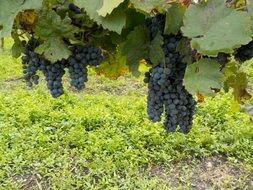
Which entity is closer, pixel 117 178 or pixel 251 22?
pixel 251 22

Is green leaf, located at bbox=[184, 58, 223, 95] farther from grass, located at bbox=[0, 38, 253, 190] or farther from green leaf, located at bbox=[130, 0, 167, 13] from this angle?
grass, located at bbox=[0, 38, 253, 190]

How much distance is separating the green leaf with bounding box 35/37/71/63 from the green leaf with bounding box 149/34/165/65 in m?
0.18

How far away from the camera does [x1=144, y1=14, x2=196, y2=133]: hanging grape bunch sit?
3.71ft

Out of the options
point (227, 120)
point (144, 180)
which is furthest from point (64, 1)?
point (227, 120)

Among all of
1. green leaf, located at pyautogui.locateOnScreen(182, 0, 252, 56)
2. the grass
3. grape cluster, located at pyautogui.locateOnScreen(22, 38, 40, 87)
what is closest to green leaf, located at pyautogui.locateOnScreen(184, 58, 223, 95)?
green leaf, located at pyautogui.locateOnScreen(182, 0, 252, 56)

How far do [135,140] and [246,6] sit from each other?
3.57 meters

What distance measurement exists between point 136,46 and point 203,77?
200 mm

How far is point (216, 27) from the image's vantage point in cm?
94

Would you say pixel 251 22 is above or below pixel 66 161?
above

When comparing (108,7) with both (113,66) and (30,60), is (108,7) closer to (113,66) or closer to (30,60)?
(30,60)

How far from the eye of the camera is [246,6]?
989mm

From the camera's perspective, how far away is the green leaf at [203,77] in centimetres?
100

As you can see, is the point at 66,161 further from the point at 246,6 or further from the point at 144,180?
the point at 246,6

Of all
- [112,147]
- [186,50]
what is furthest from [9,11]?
[112,147]
